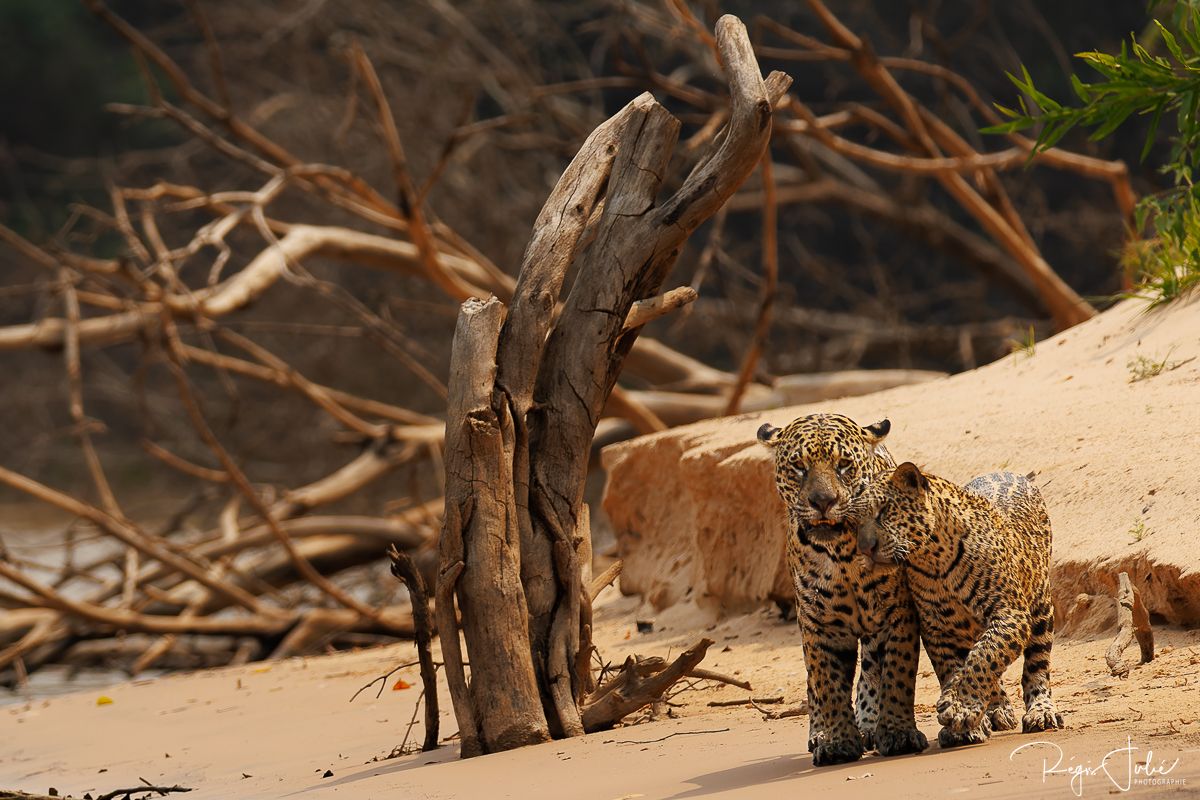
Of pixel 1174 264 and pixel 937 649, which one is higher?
pixel 1174 264

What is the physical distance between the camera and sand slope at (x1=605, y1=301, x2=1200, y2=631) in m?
5.71

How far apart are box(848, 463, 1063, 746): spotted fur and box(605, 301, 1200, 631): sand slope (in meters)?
1.24

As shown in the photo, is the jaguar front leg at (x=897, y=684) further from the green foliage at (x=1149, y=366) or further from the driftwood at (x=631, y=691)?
the green foliage at (x=1149, y=366)

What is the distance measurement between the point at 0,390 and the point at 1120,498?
65.8ft

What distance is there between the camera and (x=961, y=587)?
4.26m

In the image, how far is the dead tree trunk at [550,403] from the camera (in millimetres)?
5430

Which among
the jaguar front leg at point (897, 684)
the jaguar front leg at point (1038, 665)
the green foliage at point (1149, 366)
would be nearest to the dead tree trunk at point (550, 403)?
the jaguar front leg at point (897, 684)

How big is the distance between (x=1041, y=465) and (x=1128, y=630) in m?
1.56

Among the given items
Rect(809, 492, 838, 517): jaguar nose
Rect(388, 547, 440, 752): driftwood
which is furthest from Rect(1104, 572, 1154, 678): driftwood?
Rect(388, 547, 440, 752): driftwood

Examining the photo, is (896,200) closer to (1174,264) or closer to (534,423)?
(1174,264)

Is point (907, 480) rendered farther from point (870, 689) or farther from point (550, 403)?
point (550, 403)

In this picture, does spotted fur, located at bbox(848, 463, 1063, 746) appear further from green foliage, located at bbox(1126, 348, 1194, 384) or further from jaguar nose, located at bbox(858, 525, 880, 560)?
green foliage, located at bbox(1126, 348, 1194, 384)

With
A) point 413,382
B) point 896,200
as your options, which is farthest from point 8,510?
point 896,200

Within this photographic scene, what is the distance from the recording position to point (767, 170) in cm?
1035
